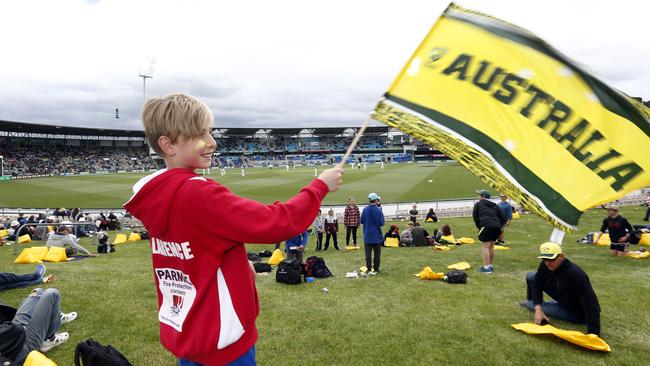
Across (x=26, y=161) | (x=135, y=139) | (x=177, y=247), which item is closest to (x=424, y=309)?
(x=177, y=247)

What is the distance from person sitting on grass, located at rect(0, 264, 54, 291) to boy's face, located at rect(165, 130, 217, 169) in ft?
29.1

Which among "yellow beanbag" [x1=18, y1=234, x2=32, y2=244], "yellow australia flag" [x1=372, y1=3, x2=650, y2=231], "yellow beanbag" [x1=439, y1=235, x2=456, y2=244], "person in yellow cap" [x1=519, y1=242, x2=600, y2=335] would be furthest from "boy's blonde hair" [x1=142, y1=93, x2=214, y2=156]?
"yellow beanbag" [x1=18, y1=234, x2=32, y2=244]

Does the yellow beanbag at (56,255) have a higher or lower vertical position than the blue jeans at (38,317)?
lower

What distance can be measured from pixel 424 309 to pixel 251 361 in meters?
5.78

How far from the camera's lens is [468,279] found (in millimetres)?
9391

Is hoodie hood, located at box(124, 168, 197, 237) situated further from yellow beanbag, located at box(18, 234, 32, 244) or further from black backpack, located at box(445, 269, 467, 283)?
yellow beanbag, located at box(18, 234, 32, 244)

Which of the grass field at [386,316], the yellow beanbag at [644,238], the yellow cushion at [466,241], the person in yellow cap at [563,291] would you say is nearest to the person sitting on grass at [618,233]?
the grass field at [386,316]

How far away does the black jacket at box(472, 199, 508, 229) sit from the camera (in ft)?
32.5

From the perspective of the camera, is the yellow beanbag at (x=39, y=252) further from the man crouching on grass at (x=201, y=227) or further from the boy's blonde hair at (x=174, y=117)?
the boy's blonde hair at (x=174, y=117)

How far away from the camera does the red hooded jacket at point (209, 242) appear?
1812 millimetres

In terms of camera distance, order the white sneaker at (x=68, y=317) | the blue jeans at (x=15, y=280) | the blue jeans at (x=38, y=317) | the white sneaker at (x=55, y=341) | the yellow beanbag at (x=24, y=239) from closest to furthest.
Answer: the blue jeans at (x=38, y=317) < the white sneaker at (x=55, y=341) < the white sneaker at (x=68, y=317) < the blue jeans at (x=15, y=280) < the yellow beanbag at (x=24, y=239)

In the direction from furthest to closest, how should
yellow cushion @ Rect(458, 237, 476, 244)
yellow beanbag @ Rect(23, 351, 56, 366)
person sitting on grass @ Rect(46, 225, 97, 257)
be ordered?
yellow cushion @ Rect(458, 237, 476, 244) < person sitting on grass @ Rect(46, 225, 97, 257) < yellow beanbag @ Rect(23, 351, 56, 366)

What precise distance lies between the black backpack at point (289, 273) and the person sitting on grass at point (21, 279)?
5.32 metres

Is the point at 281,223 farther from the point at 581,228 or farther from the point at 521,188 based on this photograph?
the point at 581,228
